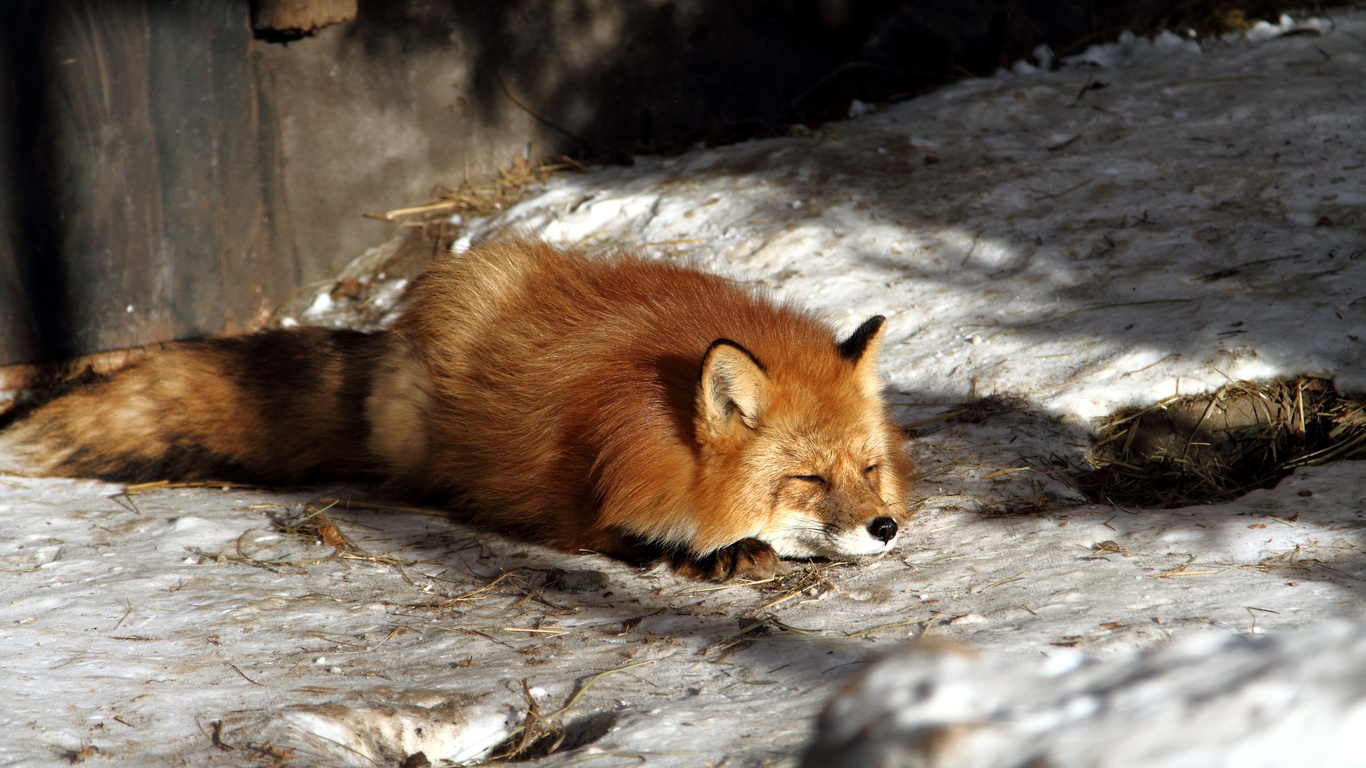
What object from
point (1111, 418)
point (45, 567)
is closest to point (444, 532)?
point (45, 567)

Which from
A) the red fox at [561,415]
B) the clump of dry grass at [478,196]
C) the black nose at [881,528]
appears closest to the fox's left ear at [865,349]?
the red fox at [561,415]

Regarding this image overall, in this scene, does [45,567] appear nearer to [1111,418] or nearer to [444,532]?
[444,532]

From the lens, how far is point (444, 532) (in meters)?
3.80

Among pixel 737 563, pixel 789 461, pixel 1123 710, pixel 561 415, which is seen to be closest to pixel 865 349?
pixel 789 461

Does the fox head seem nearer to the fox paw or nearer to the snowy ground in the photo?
the fox paw

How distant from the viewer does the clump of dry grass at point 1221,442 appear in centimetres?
353

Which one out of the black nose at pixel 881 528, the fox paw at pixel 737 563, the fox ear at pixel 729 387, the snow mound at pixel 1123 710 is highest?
the snow mound at pixel 1123 710

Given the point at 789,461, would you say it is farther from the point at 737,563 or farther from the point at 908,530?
the point at 908,530

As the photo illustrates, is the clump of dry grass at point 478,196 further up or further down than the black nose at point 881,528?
further up

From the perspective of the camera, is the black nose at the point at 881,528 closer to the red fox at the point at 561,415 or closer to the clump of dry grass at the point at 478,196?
the red fox at the point at 561,415

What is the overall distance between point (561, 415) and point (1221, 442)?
2.46 meters

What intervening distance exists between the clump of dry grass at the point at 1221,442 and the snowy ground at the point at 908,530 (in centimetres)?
11

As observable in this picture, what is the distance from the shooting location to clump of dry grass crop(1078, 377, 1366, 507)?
3.53 m

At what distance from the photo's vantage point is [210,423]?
13.6 ft
